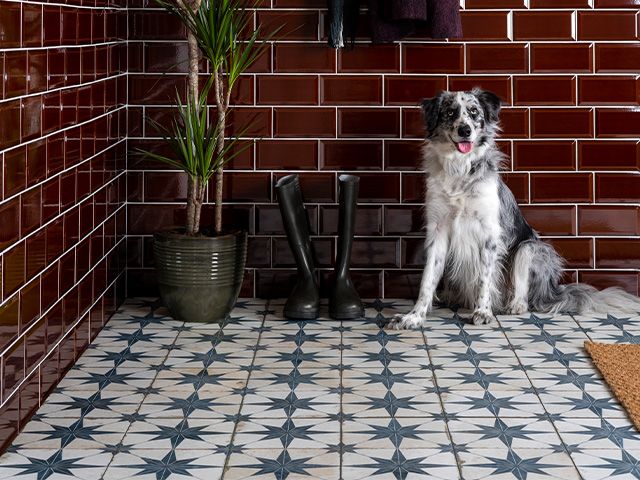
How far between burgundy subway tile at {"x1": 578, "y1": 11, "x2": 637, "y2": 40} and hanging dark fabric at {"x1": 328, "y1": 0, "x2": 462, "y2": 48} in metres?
0.57

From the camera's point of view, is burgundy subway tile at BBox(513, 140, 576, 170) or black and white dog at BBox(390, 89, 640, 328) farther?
burgundy subway tile at BBox(513, 140, 576, 170)

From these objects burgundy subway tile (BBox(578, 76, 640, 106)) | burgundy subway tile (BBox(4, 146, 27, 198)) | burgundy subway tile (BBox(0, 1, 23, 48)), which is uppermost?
burgundy subway tile (BBox(0, 1, 23, 48))

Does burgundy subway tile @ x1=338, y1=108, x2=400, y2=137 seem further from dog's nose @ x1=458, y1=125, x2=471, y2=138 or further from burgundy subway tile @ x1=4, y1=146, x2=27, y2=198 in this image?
burgundy subway tile @ x1=4, y1=146, x2=27, y2=198

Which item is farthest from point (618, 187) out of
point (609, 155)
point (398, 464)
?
point (398, 464)

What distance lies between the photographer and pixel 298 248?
15.6 feet

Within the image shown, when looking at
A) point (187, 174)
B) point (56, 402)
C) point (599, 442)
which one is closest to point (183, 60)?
point (187, 174)

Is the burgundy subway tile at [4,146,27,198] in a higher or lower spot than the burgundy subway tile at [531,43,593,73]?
lower

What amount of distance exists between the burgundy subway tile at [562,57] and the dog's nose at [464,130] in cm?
62

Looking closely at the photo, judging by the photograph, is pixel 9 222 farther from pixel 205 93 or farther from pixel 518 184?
pixel 518 184

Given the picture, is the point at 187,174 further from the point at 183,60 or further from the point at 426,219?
the point at 426,219

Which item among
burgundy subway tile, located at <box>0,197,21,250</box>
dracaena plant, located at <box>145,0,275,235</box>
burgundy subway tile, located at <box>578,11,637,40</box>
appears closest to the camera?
burgundy subway tile, located at <box>0,197,21,250</box>

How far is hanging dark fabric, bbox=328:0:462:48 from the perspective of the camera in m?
4.66

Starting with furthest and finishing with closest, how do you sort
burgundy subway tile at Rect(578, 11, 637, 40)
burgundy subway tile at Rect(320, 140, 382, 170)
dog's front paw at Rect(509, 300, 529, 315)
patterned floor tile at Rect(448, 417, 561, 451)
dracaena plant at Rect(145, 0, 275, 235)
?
burgundy subway tile at Rect(320, 140, 382, 170)
burgundy subway tile at Rect(578, 11, 637, 40)
dog's front paw at Rect(509, 300, 529, 315)
dracaena plant at Rect(145, 0, 275, 235)
patterned floor tile at Rect(448, 417, 561, 451)

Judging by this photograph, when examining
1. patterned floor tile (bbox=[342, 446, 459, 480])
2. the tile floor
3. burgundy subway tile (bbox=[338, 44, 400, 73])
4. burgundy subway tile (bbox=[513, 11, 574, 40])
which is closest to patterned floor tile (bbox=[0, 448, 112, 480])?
the tile floor
